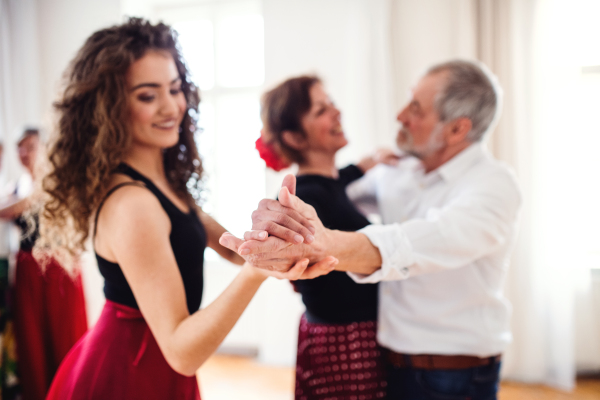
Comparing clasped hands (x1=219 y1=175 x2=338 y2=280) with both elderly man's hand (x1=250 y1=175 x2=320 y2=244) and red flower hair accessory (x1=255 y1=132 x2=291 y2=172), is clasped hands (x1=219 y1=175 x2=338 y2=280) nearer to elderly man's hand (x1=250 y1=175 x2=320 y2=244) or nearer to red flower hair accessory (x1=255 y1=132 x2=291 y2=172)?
elderly man's hand (x1=250 y1=175 x2=320 y2=244)

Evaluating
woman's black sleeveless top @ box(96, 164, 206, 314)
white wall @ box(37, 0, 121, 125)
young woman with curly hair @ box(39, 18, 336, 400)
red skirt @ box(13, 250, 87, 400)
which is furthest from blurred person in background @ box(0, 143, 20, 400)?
woman's black sleeveless top @ box(96, 164, 206, 314)

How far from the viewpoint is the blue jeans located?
49.3 inches

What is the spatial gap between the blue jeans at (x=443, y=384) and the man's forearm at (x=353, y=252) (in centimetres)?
51

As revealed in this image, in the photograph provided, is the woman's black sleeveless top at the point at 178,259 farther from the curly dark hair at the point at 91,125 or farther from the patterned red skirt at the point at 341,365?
the patterned red skirt at the point at 341,365

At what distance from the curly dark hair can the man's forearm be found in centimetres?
66

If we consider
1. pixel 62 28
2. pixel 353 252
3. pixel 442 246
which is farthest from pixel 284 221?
pixel 62 28

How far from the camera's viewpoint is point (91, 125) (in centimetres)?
117

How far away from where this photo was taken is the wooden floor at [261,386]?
2.82 meters

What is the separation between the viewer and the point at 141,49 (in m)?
1.15

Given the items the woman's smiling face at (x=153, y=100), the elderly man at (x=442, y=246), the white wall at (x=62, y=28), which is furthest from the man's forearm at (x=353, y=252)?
the white wall at (x=62, y=28)

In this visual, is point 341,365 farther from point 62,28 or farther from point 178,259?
point 62,28

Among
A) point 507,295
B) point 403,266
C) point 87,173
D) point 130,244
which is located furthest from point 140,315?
point 507,295

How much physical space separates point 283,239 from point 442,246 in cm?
56

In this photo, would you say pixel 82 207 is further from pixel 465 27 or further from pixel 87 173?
pixel 465 27
